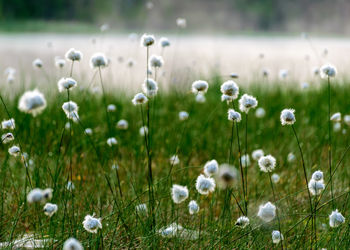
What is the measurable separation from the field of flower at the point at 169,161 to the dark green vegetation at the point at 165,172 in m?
0.01

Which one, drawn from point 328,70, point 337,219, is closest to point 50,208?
point 337,219

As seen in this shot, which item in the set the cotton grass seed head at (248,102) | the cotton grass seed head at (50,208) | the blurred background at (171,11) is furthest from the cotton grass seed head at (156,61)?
the blurred background at (171,11)

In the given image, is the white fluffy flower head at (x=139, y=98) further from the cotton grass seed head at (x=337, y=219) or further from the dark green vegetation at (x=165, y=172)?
the cotton grass seed head at (x=337, y=219)

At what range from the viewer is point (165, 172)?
2.62 m

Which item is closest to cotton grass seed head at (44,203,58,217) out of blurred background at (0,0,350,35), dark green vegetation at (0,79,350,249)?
dark green vegetation at (0,79,350,249)

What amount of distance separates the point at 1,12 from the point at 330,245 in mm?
21947

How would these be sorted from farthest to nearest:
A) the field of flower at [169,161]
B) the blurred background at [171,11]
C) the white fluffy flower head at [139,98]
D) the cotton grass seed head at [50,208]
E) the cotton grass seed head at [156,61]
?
the blurred background at [171,11], the cotton grass seed head at [156,61], the white fluffy flower head at [139,98], the field of flower at [169,161], the cotton grass seed head at [50,208]

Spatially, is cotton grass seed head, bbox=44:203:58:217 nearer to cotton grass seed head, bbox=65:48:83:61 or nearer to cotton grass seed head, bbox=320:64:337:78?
cotton grass seed head, bbox=65:48:83:61

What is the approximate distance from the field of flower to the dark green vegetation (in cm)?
1

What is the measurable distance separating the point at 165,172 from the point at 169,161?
0.14 meters

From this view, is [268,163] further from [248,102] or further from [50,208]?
[50,208]

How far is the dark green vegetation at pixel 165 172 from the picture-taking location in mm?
1674

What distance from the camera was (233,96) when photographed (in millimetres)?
1681

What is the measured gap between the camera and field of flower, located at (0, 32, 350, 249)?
5.26 ft
